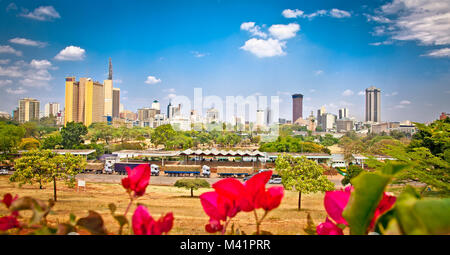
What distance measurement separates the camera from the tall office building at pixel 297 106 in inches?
2232

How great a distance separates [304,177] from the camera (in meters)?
4.95

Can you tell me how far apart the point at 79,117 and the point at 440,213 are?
806 inches

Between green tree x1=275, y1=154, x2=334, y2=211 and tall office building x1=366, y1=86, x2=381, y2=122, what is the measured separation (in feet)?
112

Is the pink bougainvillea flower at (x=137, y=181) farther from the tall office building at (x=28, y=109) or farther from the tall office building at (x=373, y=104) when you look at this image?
the tall office building at (x=373, y=104)

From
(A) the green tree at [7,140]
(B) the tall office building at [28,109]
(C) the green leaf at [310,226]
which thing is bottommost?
(A) the green tree at [7,140]

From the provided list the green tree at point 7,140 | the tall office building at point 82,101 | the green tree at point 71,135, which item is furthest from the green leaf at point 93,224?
the tall office building at point 82,101

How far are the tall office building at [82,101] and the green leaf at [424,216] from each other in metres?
16.2

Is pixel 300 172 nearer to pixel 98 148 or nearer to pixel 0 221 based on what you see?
pixel 0 221

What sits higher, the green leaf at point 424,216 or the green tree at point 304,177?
the green leaf at point 424,216

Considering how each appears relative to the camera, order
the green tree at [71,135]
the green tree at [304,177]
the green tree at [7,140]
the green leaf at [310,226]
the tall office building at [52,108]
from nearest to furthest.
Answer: the green leaf at [310,226] → the green tree at [304,177] → the green tree at [7,140] → the green tree at [71,135] → the tall office building at [52,108]

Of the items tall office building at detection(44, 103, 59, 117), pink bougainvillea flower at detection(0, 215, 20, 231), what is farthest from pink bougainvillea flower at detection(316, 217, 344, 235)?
tall office building at detection(44, 103, 59, 117)

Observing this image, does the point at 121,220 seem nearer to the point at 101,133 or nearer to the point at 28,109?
the point at 101,133

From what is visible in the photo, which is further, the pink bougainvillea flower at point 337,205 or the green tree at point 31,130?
the green tree at point 31,130

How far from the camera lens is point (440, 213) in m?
0.17
